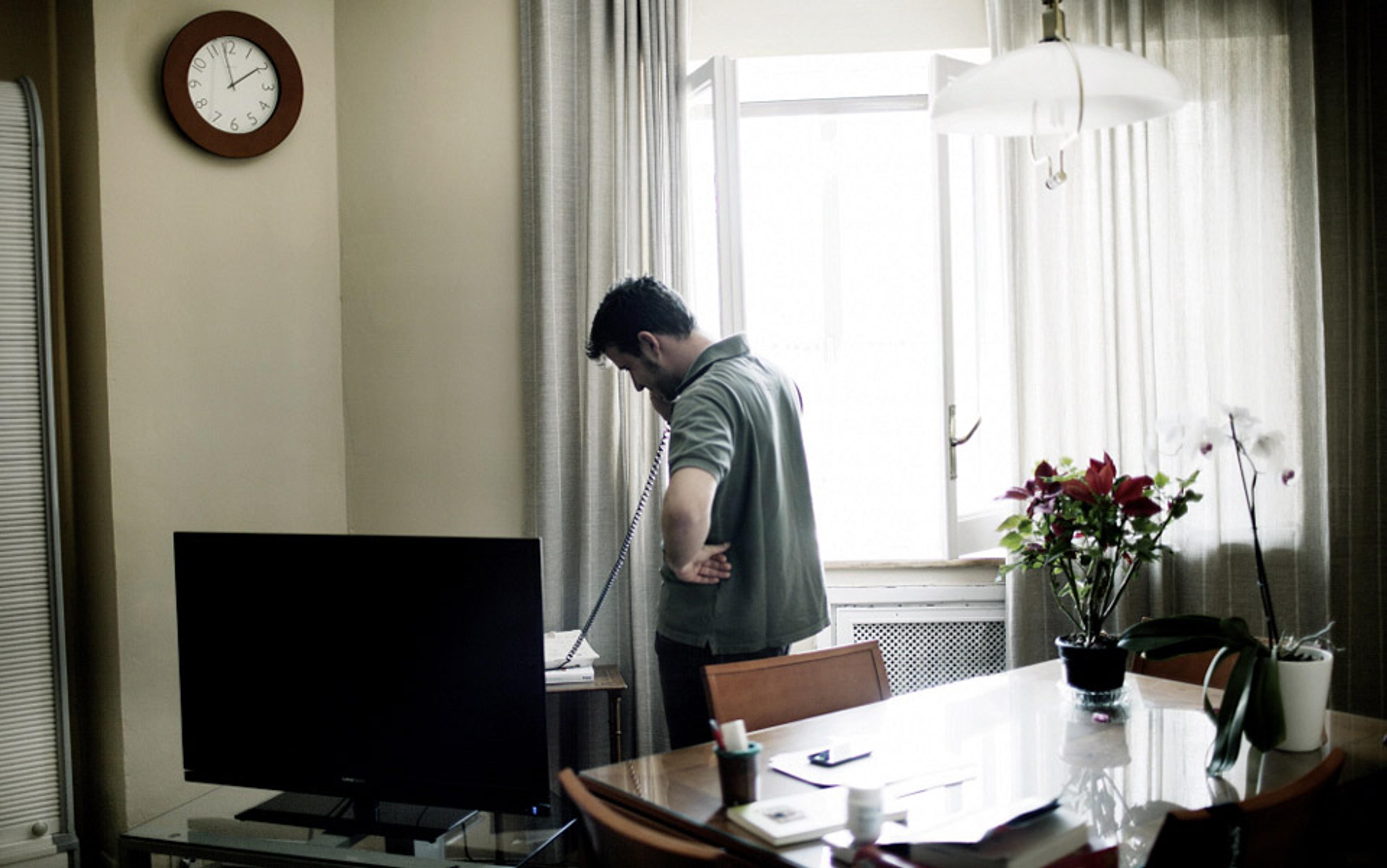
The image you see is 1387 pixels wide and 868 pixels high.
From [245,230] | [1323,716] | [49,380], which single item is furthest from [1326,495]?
[49,380]

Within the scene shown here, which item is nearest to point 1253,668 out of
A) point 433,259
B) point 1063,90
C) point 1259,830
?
point 1259,830

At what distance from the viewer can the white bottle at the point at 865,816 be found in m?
1.43

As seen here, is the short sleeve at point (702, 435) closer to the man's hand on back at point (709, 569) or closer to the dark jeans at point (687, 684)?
the man's hand on back at point (709, 569)

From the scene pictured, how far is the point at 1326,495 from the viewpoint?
3.18 metres

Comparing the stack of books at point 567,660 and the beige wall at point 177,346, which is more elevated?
the beige wall at point 177,346

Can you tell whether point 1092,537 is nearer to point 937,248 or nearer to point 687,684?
point 687,684

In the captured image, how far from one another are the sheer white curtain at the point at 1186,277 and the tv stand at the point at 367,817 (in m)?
1.79

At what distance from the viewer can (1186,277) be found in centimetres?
322

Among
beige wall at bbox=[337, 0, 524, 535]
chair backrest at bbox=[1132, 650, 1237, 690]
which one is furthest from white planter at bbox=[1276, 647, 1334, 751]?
beige wall at bbox=[337, 0, 524, 535]

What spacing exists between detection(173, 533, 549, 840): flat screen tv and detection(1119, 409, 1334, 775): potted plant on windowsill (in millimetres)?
1081

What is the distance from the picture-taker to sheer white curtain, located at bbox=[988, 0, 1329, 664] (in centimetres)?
320

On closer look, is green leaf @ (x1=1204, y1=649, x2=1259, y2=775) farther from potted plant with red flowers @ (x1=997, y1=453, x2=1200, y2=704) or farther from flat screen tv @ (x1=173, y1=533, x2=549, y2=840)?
flat screen tv @ (x1=173, y1=533, x2=549, y2=840)

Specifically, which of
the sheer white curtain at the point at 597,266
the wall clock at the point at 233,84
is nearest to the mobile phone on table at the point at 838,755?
the sheer white curtain at the point at 597,266

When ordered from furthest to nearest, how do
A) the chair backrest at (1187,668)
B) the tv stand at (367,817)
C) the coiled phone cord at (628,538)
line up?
the coiled phone cord at (628,538), the chair backrest at (1187,668), the tv stand at (367,817)
